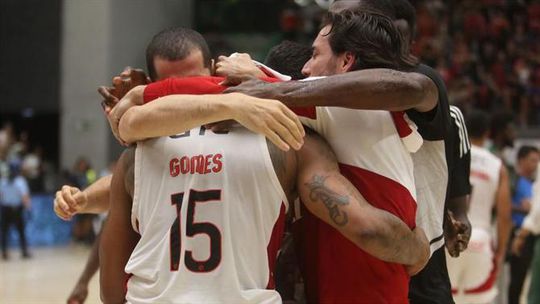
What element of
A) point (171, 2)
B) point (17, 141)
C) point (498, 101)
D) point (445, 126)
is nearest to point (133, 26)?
point (171, 2)

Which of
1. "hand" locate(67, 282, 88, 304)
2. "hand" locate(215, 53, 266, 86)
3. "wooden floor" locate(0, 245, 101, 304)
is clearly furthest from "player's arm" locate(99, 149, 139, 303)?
"wooden floor" locate(0, 245, 101, 304)

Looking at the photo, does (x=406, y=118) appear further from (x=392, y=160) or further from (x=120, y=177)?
(x=120, y=177)

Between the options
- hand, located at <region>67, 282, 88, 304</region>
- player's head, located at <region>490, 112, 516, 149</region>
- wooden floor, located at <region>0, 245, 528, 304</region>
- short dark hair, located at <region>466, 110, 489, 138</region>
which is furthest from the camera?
wooden floor, located at <region>0, 245, 528, 304</region>

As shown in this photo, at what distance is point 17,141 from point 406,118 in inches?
773

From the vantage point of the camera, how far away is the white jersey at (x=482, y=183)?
20.8ft

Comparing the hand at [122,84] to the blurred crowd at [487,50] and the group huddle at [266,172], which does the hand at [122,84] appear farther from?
the blurred crowd at [487,50]

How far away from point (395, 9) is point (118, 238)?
1.58 m

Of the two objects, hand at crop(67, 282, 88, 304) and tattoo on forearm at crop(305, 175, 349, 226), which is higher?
tattoo on forearm at crop(305, 175, 349, 226)

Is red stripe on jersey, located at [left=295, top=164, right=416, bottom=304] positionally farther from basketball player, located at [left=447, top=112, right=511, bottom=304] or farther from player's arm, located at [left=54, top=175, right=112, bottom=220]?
basketball player, located at [left=447, top=112, right=511, bottom=304]

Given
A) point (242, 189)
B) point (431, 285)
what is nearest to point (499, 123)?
point (431, 285)

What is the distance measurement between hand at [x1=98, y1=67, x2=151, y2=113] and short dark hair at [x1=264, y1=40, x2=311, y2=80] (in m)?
0.53

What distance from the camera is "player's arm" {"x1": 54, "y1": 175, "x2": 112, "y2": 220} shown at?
10.00 ft

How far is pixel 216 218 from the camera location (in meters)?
2.48

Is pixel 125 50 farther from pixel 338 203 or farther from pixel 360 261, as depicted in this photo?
pixel 338 203
